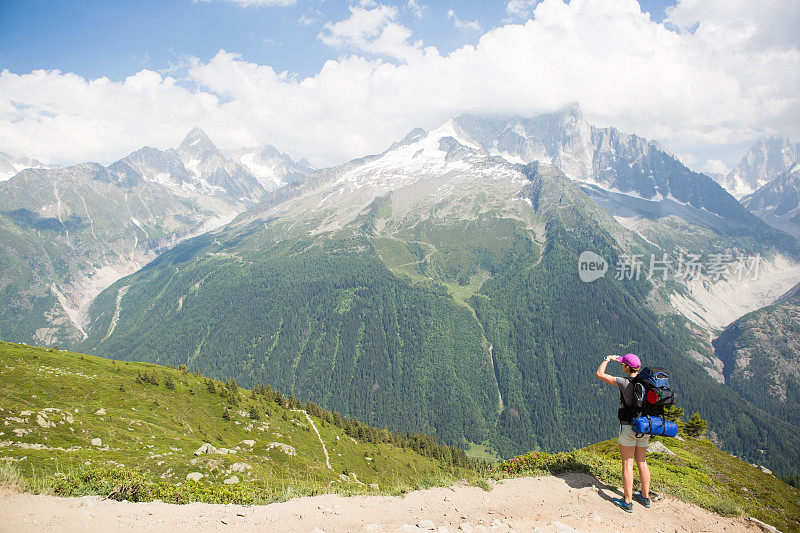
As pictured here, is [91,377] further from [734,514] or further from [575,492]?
[734,514]

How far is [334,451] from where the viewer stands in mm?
61156

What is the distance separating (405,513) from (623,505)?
6.73 m

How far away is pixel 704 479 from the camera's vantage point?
58.5 feet

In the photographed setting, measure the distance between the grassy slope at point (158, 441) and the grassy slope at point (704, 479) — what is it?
476cm

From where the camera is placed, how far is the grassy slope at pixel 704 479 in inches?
512

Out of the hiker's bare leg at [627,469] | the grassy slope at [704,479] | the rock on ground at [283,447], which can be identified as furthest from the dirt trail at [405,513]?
the rock on ground at [283,447]

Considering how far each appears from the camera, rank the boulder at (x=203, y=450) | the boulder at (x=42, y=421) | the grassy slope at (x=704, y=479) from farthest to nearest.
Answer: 1. the boulder at (x=203, y=450)
2. the boulder at (x=42, y=421)
3. the grassy slope at (x=704, y=479)

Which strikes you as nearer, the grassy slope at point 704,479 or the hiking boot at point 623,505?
the hiking boot at point 623,505

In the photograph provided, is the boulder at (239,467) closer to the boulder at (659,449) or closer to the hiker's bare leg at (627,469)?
the hiker's bare leg at (627,469)

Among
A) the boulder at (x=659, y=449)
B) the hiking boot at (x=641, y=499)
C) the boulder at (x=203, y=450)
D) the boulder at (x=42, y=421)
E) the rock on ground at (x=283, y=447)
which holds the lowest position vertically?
the rock on ground at (x=283, y=447)

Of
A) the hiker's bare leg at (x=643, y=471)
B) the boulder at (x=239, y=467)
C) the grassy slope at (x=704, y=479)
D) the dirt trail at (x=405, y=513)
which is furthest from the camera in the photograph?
the boulder at (x=239, y=467)

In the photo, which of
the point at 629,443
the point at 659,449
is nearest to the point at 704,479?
the point at 659,449

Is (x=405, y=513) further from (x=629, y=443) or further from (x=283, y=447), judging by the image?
(x=283, y=447)

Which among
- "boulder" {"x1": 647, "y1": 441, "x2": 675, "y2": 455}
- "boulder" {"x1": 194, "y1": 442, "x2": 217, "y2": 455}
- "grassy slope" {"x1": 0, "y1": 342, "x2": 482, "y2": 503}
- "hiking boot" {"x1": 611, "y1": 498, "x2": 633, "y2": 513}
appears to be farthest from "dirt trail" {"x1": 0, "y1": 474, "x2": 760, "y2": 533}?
"boulder" {"x1": 194, "y1": 442, "x2": 217, "y2": 455}
